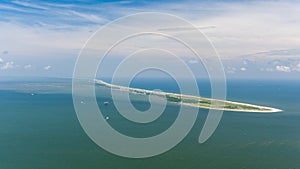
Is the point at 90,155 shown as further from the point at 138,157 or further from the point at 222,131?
the point at 222,131

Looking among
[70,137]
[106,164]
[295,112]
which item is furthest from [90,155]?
[295,112]

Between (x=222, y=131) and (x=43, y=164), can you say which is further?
(x=222, y=131)

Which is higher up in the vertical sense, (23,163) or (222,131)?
(222,131)

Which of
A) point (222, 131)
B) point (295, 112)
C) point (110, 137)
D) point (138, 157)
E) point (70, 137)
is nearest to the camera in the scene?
point (138, 157)

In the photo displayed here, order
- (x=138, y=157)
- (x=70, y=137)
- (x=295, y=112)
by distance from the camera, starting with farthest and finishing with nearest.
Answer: (x=295, y=112) < (x=70, y=137) < (x=138, y=157)

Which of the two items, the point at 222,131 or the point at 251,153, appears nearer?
the point at 251,153

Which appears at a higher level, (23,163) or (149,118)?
(149,118)

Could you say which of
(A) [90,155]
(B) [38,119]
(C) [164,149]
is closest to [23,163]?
(A) [90,155]

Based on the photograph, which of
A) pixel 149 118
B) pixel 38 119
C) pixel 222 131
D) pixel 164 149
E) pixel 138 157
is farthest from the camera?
pixel 38 119

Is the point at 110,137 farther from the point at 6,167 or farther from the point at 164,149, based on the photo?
the point at 6,167
